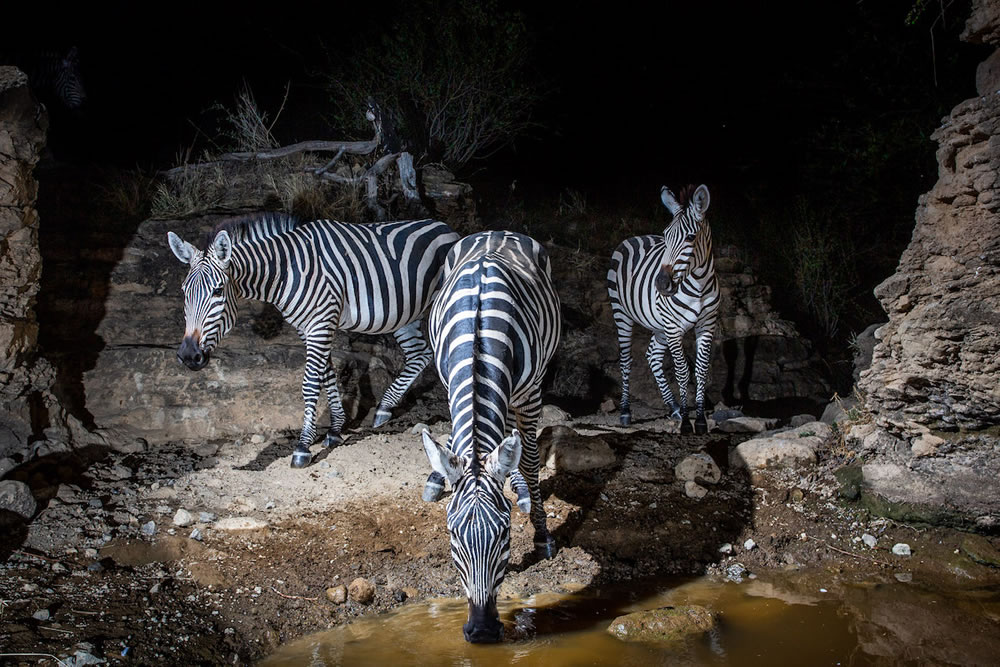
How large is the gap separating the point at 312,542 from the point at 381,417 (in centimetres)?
254

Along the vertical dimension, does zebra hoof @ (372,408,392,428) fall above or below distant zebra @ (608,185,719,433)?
below

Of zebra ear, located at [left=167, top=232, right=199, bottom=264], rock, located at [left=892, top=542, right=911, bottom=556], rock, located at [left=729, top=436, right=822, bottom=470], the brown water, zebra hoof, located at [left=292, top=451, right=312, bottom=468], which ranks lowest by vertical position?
the brown water

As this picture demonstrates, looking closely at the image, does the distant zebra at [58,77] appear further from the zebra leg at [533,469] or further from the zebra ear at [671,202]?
the zebra leg at [533,469]

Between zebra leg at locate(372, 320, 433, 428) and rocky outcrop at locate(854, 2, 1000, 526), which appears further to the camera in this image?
zebra leg at locate(372, 320, 433, 428)

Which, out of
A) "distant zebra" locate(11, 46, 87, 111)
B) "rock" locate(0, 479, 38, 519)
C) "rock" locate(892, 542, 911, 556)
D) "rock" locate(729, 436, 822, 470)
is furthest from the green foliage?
"rock" locate(892, 542, 911, 556)

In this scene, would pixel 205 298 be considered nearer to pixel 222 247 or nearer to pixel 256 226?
pixel 222 247

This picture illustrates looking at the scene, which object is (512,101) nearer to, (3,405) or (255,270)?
(255,270)

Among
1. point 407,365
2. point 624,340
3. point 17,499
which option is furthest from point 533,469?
point 624,340

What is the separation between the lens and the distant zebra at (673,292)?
681 centimetres

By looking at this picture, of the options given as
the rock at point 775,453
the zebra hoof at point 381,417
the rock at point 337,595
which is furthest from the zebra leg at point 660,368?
the rock at point 337,595

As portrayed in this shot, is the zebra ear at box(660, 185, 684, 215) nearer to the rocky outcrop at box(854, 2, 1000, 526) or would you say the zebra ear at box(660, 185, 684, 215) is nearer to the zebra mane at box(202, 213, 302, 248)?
the rocky outcrop at box(854, 2, 1000, 526)

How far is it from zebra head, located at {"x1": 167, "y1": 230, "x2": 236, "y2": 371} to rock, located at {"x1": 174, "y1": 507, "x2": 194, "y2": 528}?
1.46 meters

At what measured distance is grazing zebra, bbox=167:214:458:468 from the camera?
233 inches

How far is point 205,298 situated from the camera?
5855mm
